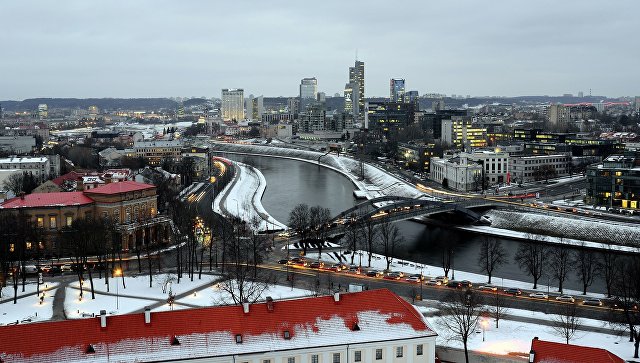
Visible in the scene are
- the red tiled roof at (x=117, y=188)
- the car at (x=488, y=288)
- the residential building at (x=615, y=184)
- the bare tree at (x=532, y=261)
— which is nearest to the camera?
the car at (x=488, y=288)

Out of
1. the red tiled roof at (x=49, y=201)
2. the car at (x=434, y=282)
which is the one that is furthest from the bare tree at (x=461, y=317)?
the red tiled roof at (x=49, y=201)

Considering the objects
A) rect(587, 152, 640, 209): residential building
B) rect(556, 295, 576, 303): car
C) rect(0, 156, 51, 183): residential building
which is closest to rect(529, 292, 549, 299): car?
rect(556, 295, 576, 303): car

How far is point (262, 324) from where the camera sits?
21734mm

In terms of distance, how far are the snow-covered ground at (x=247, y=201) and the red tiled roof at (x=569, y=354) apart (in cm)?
3263

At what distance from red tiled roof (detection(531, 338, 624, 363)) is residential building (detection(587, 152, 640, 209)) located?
43.6m

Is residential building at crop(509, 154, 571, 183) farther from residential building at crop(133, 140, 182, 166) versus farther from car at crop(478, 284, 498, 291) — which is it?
residential building at crop(133, 140, 182, 166)

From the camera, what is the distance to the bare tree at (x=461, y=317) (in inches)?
973

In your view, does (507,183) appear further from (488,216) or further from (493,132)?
(493,132)

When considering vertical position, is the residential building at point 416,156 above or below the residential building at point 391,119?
below

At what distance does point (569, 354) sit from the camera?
2070 centimetres

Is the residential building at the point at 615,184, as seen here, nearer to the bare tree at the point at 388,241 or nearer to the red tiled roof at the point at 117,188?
the bare tree at the point at 388,241

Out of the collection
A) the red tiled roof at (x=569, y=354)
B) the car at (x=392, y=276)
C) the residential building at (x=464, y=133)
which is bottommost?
the car at (x=392, y=276)

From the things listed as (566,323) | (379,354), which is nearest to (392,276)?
(566,323)

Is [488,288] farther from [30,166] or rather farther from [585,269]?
[30,166]
